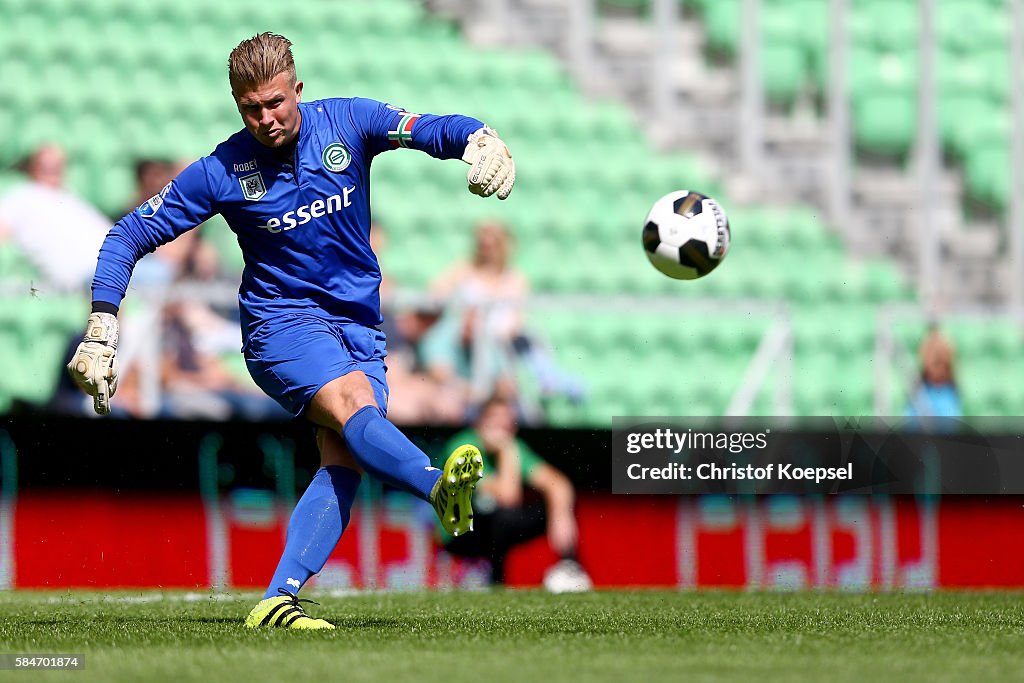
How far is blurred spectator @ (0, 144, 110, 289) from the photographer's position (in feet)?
29.9

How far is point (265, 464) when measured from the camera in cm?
784

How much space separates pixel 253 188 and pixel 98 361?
75 cm

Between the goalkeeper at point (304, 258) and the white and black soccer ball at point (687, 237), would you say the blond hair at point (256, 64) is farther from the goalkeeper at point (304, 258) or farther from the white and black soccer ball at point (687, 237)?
the white and black soccer ball at point (687, 237)

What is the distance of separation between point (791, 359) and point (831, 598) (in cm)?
195

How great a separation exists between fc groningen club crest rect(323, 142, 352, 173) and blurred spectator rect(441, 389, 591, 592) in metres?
2.92

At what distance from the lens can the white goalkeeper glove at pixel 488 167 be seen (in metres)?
4.86

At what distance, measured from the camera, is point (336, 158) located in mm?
5230

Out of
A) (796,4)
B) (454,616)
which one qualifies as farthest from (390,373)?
(796,4)

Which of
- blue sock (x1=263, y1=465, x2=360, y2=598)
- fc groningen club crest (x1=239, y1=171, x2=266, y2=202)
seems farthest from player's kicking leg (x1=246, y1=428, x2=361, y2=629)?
fc groningen club crest (x1=239, y1=171, x2=266, y2=202)

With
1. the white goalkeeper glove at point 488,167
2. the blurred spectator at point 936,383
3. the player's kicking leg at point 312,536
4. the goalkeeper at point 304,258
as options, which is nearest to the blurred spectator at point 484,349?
the blurred spectator at point 936,383

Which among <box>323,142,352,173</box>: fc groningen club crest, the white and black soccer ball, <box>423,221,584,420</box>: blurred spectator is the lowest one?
<box>423,221,584,420</box>: blurred spectator

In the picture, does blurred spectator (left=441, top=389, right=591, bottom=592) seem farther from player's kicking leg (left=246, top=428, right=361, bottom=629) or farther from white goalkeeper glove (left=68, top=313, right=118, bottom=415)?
white goalkeeper glove (left=68, top=313, right=118, bottom=415)

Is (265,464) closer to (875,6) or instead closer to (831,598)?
(831,598)

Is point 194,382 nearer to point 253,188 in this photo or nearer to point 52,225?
point 52,225
